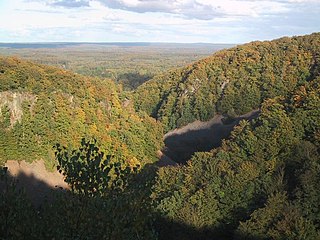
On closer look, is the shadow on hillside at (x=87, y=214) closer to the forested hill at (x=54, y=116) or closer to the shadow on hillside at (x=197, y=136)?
the forested hill at (x=54, y=116)

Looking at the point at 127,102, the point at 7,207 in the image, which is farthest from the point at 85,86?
the point at 7,207

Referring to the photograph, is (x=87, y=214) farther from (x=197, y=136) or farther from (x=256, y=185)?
(x=197, y=136)

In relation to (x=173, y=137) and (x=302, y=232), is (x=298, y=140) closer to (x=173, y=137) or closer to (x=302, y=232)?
(x=302, y=232)

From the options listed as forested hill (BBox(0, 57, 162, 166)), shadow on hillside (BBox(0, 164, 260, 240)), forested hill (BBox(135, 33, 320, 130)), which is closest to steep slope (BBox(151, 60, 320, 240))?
forested hill (BBox(0, 57, 162, 166))

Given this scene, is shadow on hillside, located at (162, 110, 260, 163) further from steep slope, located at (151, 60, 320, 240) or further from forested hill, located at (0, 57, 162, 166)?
steep slope, located at (151, 60, 320, 240)

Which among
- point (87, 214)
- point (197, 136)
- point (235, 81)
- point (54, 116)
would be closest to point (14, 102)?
point (54, 116)

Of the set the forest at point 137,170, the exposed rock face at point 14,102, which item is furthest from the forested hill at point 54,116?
the forest at point 137,170
